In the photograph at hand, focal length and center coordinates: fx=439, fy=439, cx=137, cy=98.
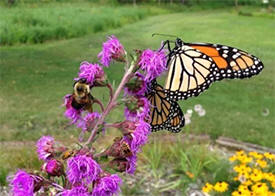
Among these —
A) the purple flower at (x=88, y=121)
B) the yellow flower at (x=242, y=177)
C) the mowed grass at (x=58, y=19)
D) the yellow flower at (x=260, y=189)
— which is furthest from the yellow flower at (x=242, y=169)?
the mowed grass at (x=58, y=19)

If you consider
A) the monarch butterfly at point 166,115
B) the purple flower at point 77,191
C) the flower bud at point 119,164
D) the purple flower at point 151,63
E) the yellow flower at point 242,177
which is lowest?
the yellow flower at point 242,177

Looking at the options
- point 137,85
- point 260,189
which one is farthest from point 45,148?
point 260,189

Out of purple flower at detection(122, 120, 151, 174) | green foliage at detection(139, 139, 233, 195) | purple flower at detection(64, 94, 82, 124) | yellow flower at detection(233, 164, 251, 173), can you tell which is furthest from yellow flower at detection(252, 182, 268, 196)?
purple flower at detection(64, 94, 82, 124)

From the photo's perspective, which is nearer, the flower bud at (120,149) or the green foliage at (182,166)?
the flower bud at (120,149)

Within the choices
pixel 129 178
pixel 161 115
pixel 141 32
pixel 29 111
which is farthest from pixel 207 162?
pixel 141 32

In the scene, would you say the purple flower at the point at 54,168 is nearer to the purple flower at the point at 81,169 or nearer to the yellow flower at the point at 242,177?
the purple flower at the point at 81,169

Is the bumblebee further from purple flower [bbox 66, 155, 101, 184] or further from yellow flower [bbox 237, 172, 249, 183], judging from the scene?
yellow flower [bbox 237, 172, 249, 183]
